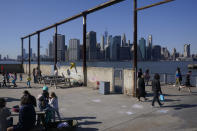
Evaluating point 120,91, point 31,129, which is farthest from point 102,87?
point 31,129

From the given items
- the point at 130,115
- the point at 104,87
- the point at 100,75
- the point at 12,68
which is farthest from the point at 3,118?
the point at 12,68

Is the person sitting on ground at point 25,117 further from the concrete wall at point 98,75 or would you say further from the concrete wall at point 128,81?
the concrete wall at point 98,75

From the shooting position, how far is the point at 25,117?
5.39 meters

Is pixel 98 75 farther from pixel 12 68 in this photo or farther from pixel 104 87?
pixel 12 68

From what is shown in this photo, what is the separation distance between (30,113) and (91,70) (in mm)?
13179

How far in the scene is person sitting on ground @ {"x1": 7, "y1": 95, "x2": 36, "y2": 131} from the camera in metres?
5.38

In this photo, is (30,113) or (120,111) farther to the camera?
(120,111)

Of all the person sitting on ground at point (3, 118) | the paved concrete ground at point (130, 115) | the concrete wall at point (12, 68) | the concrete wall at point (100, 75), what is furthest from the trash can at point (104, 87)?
the concrete wall at point (12, 68)

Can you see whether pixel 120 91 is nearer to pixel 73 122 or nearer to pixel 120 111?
pixel 120 111

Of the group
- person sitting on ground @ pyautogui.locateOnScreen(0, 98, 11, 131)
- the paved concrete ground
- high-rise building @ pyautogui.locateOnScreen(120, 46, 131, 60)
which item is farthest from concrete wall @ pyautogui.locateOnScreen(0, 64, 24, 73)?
high-rise building @ pyautogui.locateOnScreen(120, 46, 131, 60)

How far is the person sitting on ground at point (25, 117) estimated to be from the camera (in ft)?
17.6

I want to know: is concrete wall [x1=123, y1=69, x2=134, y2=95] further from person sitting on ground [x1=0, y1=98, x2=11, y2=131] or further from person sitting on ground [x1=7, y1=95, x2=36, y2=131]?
person sitting on ground [x1=0, y1=98, x2=11, y2=131]

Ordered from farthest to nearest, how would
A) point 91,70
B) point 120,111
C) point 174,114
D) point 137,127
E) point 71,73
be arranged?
point 71,73 < point 91,70 < point 120,111 < point 174,114 < point 137,127

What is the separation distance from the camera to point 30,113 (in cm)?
547
